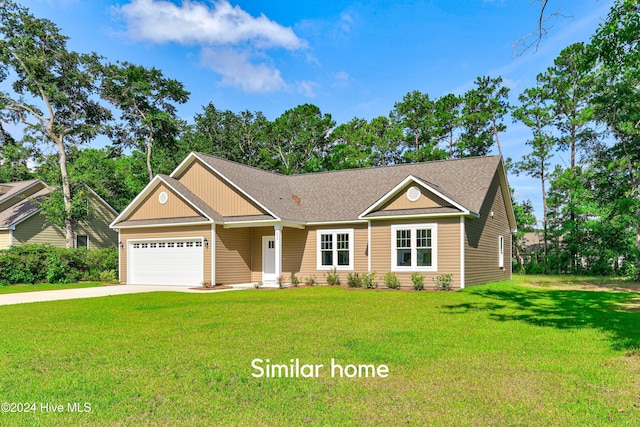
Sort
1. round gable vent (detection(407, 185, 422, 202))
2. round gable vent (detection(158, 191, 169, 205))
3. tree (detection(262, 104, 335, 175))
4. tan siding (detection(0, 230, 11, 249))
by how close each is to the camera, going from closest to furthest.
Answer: round gable vent (detection(407, 185, 422, 202)), round gable vent (detection(158, 191, 169, 205)), tan siding (detection(0, 230, 11, 249)), tree (detection(262, 104, 335, 175))

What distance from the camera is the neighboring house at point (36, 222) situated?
89.1ft

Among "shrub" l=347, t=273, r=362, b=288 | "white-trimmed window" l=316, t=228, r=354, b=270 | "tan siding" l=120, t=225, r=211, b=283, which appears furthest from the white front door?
"shrub" l=347, t=273, r=362, b=288

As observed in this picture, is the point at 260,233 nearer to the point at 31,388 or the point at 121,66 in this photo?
the point at 31,388

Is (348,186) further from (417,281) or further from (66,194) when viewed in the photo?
(66,194)

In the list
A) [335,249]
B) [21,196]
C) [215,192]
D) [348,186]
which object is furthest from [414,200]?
[21,196]

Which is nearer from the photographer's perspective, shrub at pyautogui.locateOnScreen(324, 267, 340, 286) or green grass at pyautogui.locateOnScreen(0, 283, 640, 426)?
green grass at pyautogui.locateOnScreen(0, 283, 640, 426)

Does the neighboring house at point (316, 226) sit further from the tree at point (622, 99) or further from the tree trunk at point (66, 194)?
the tree trunk at point (66, 194)

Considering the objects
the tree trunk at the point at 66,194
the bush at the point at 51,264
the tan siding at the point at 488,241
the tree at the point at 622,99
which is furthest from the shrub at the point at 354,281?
the tree trunk at the point at 66,194

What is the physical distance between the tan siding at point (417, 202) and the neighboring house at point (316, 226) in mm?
39

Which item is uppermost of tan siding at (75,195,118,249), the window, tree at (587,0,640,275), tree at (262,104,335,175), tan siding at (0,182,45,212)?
tree at (262,104,335,175)

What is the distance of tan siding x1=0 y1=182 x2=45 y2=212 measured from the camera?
1148 inches

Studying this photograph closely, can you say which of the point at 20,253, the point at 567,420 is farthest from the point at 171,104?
the point at 567,420

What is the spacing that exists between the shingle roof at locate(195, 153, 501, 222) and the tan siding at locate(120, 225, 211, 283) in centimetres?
276

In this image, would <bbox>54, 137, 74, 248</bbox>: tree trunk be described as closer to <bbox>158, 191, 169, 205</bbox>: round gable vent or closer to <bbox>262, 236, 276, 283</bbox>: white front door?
<bbox>158, 191, 169, 205</bbox>: round gable vent
